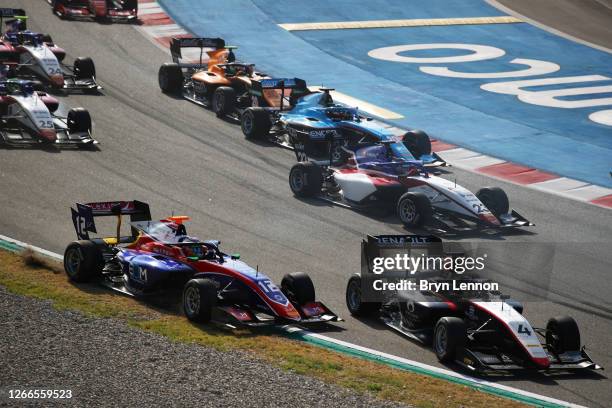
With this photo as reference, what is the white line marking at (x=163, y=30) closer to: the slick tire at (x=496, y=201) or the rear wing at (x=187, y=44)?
A: the rear wing at (x=187, y=44)

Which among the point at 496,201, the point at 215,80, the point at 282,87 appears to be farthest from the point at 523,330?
the point at 215,80

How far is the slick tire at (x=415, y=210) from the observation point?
23.5 m

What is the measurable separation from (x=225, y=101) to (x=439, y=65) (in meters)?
10.1

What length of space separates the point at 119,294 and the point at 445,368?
5823 mm

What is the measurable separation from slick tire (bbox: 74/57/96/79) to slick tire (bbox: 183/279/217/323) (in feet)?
55.6

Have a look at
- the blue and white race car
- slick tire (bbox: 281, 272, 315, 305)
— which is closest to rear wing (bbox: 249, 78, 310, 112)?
the blue and white race car

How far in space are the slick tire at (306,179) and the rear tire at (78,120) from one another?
19.9 feet

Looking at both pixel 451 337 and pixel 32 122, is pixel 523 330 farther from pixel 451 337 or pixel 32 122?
pixel 32 122

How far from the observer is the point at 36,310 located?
17.0 meters

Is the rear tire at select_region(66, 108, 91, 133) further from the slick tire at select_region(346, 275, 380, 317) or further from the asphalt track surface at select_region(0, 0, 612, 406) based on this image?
the slick tire at select_region(346, 275, 380, 317)

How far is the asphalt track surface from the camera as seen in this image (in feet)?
61.8

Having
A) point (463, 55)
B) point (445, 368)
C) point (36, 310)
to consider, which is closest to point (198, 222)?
point (36, 310)

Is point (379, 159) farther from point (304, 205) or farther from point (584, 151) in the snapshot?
point (584, 151)

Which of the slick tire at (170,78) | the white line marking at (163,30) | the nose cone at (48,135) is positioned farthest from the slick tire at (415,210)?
the white line marking at (163,30)
